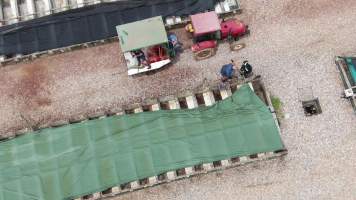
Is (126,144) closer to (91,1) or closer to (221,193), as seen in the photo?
(221,193)

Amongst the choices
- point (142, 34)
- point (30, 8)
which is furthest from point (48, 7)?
point (142, 34)

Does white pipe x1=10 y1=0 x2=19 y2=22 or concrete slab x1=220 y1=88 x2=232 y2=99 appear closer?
concrete slab x1=220 y1=88 x2=232 y2=99

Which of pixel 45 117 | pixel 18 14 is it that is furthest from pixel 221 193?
pixel 18 14

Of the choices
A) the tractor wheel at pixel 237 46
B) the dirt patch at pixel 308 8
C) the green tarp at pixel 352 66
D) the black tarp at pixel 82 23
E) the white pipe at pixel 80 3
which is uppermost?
the white pipe at pixel 80 3

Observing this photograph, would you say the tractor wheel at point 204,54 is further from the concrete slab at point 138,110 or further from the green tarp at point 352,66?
the green tarp at point 352,66

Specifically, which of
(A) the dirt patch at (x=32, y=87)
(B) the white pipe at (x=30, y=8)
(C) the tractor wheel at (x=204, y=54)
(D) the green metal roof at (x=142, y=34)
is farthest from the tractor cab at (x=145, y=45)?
(B) the white pipe at (x=30, y=8)

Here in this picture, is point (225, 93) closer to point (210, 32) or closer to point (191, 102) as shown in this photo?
point (191, 102)

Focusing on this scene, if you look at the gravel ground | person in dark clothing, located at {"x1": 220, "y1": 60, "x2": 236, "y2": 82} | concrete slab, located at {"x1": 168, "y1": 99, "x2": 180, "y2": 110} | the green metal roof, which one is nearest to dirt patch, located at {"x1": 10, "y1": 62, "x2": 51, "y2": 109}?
the gravel ground

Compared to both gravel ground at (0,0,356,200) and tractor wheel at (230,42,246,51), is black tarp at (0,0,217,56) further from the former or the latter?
tractor wheel at (230,42,246,51)
